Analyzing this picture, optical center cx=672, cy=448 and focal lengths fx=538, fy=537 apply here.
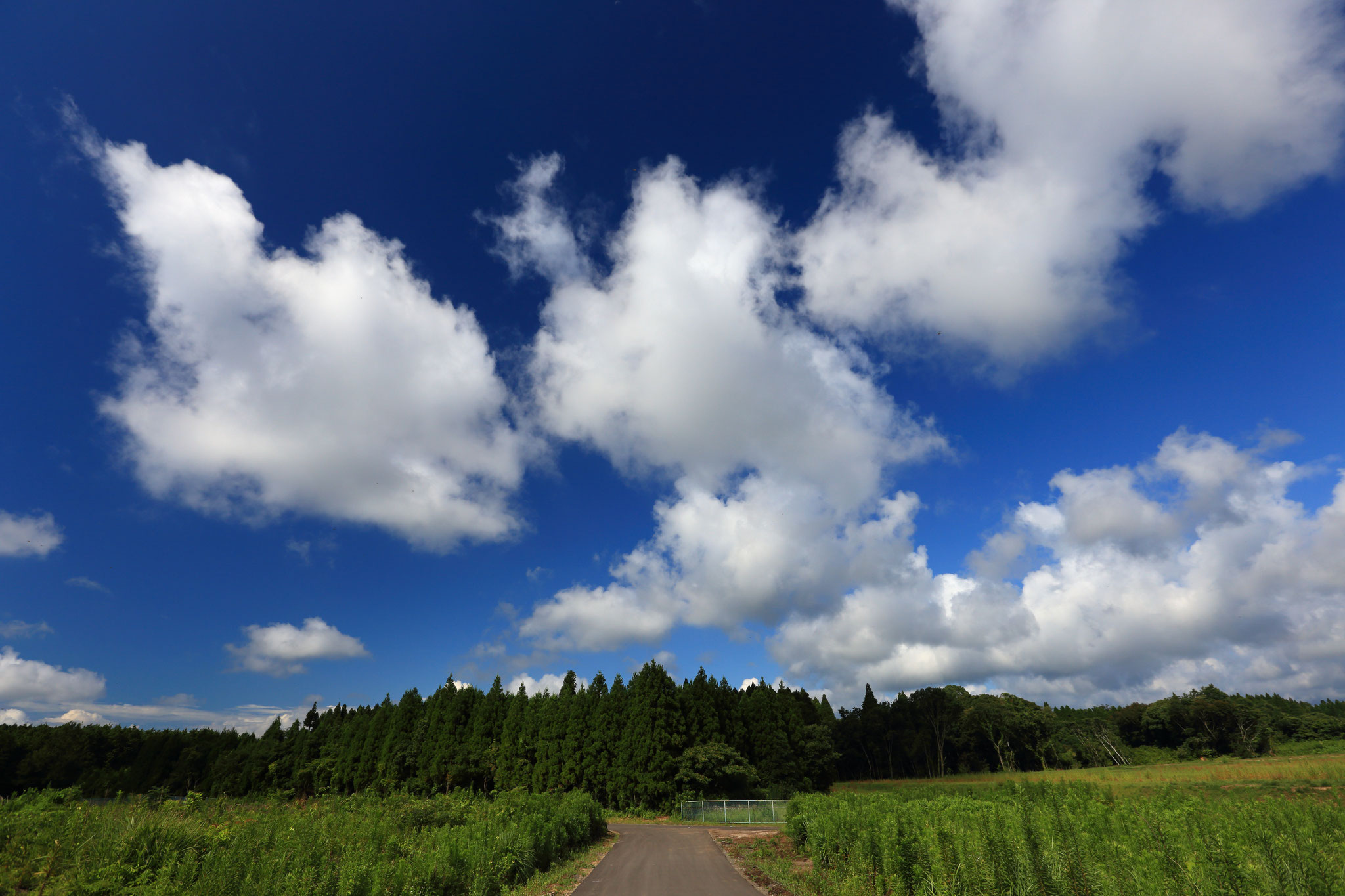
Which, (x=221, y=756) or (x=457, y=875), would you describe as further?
(x=221, y=756)

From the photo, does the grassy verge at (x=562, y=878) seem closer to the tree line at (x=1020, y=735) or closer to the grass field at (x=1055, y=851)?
the grass field at (x=1055, y=851)

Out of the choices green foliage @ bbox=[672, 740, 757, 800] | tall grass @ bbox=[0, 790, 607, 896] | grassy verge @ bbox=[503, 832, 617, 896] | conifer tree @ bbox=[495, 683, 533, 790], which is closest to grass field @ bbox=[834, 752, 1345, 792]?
green foliage @ bbox=[672, 740, 757, 800]

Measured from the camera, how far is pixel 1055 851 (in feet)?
35.0

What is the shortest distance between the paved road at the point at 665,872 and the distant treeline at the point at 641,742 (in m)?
19.1

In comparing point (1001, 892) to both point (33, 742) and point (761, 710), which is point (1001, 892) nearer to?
point (761, 710)

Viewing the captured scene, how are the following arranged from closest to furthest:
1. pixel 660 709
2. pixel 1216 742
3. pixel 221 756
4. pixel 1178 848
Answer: pixel 1178 848, pixel 660 709, pixel 221 756, pixel 1216 742

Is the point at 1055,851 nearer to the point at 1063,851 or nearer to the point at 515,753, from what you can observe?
the point at 1063,851

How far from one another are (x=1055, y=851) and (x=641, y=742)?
4508 cm

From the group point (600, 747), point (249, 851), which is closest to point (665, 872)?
point (249, 851)

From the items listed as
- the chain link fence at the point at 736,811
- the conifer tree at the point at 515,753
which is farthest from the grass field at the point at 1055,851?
the conifer tree at the point at 515,753

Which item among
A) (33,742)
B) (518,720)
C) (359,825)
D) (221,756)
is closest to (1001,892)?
(359,825)

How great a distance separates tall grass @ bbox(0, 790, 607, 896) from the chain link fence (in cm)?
2407

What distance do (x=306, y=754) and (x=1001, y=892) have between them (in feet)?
292

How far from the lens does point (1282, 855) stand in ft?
32.3
